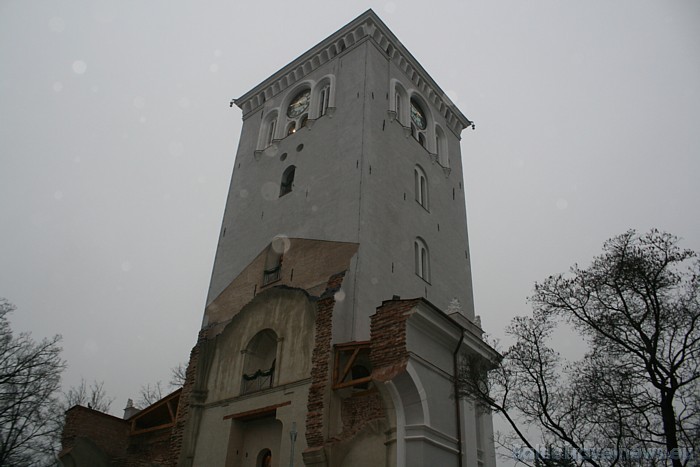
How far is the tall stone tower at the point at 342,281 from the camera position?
1638 centimetres

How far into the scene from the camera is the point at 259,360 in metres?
20.7

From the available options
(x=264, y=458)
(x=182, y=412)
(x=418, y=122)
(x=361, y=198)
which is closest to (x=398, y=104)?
(x=418, y=122)

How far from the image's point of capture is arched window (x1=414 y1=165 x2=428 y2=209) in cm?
2728

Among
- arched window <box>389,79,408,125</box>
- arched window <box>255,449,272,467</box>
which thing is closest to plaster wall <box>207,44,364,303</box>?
arched window <box>389,79,408,125</box>

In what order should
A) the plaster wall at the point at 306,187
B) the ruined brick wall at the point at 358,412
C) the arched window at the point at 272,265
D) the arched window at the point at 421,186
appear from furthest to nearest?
the arched window at the point at 421,186
the plaster wall at the point at 306,187
the arched window at the point at 272,265
the ruined brick wall at the point at 358,412

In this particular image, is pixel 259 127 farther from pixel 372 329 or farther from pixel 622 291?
pixel 622 291

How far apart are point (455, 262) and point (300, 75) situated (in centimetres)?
1395

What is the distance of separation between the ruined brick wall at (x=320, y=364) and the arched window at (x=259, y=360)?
8.10 ft

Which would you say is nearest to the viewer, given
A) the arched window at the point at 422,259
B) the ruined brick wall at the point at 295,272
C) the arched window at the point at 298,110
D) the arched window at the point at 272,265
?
the ruined brick wall at the point at 295,272

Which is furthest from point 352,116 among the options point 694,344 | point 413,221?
point 694,344

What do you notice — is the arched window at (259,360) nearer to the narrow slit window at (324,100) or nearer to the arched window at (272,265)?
the arched window at (272,265)

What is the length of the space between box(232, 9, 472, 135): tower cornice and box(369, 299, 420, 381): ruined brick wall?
18.2 meters

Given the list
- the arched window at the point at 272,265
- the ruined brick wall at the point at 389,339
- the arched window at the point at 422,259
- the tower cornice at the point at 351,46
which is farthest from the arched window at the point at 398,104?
the ruined brick wall at the point at 389,339

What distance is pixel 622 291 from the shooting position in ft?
47.0
